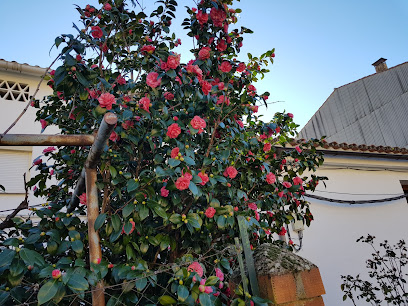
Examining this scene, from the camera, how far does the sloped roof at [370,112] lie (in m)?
12.5

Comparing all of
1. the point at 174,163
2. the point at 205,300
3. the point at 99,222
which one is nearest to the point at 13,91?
the point at 174,163

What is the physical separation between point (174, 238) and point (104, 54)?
1.66 m

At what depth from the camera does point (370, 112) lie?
526 inches

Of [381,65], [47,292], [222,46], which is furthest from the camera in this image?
[381,65]

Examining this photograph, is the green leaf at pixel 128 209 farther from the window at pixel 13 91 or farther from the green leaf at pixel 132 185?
the window at pixel 13 91

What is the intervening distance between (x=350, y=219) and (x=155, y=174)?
17.4 ft

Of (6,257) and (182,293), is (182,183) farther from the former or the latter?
(6,257)

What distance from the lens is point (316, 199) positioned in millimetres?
5523

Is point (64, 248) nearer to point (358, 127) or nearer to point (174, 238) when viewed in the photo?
point (174, 238)

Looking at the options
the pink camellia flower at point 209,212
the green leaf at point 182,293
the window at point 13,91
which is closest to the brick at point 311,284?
the green leaf at point 182,293

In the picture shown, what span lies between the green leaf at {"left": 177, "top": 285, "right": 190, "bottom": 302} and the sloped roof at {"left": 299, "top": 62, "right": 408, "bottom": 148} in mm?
13770

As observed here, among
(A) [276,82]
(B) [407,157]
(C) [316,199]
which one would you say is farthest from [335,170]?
(A) [276,82]

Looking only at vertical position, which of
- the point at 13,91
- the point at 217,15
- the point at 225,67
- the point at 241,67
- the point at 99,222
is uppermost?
the point at 13,91

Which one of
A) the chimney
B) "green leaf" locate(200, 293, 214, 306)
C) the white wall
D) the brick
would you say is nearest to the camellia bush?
"green leaf" locate(200, 293, 214, 306)
